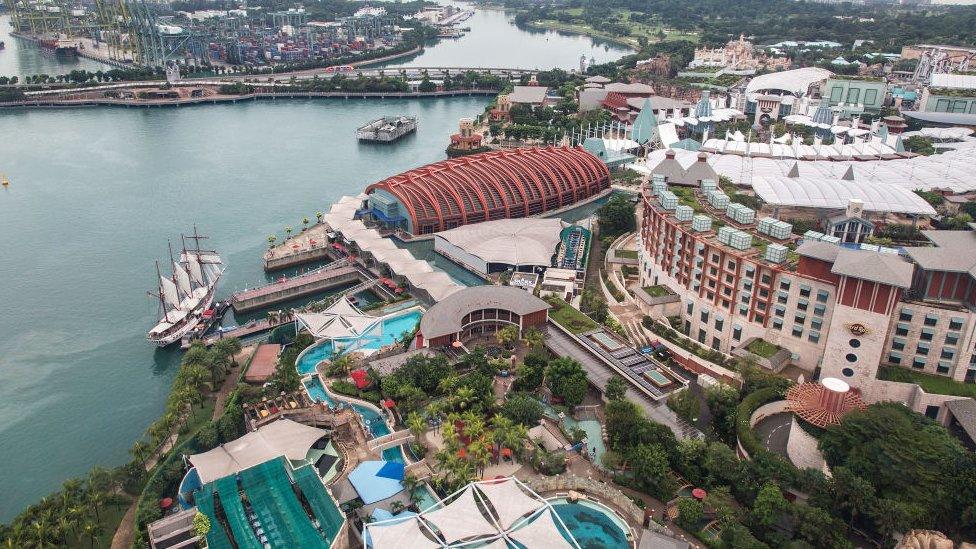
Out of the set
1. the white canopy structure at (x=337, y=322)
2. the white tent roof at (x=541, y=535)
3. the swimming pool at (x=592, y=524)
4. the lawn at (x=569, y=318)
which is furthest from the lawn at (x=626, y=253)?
the white tent roof at (x=541, y=535)

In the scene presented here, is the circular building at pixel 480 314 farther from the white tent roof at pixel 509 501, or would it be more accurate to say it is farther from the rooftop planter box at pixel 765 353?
the white tent roof at pixel 509 501

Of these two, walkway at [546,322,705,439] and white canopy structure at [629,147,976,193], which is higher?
white canopy structure at [629,147,976,193]

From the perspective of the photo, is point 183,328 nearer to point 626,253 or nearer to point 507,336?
point 507,336

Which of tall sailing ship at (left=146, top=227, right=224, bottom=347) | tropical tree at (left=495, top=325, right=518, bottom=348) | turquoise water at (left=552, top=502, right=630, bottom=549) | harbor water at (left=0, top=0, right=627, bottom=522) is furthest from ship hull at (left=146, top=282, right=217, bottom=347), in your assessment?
turquoise water at (left=552, top=502, right=630, bottom=549)

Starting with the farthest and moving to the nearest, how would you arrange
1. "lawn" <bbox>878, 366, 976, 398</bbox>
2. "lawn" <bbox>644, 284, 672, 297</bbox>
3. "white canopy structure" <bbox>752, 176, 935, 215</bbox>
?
"white canopy structure" <bbox>752, 176, 935, 215</bbox> < "lawn" <bbox>644, 284, 672, 297</bbox> < "lawn" <bbox>878, 366, 976, 398</bbox>

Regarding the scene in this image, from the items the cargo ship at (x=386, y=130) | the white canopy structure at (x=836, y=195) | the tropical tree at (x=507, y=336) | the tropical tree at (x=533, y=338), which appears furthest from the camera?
the cargo ship at (x=386, y=130)

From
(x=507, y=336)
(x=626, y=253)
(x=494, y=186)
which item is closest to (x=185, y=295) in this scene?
(x=507, y=336)

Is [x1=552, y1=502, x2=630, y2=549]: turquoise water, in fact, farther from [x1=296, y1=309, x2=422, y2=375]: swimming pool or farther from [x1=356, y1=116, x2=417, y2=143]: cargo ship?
[x1=356, y1=116, x2=417, y2=143]: cargo ship
